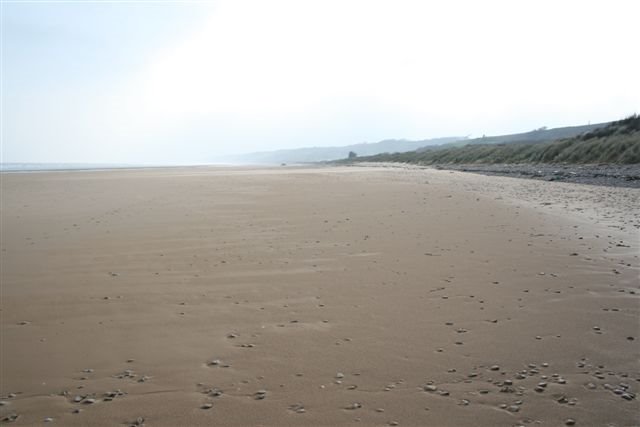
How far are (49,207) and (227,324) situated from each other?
1093 centimetres

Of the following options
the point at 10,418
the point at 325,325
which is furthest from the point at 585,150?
the point at 10,418

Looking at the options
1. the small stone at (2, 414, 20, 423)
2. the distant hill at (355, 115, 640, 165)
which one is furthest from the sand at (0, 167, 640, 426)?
the distant hill at (355, 115, 640, 165)

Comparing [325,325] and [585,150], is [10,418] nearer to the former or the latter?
[325,325]

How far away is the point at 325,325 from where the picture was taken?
4.16 m

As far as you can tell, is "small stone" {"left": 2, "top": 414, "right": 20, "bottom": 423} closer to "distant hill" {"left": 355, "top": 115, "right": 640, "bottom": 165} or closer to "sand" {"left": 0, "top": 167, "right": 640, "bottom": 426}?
"sand" {"left": 0, "top": 167, "right": 640, "bottom": 426}

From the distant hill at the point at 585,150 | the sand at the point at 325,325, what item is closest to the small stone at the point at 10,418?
the sand at the point at 325,325

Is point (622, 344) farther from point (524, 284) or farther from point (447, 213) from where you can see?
point (447, 213)

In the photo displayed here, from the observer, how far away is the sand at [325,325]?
290cm

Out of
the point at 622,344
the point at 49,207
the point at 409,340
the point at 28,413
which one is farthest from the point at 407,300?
Result: the point at 49,207

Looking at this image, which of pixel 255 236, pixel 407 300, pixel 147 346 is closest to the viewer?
pixel 147 346

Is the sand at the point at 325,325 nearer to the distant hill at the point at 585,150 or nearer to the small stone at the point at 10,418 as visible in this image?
the small stone at the point at 10,418

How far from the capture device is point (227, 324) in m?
4.26

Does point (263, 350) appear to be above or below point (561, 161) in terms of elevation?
below

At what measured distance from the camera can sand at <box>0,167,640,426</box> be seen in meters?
2.90
